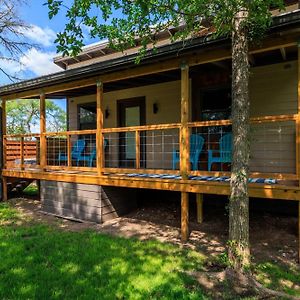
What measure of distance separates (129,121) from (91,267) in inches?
236

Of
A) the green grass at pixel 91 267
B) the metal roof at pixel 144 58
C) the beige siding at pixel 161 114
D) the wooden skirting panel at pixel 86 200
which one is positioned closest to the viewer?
the green grass at pixel 91 267

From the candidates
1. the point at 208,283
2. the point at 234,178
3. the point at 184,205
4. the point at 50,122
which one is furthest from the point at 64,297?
the point at 50,122

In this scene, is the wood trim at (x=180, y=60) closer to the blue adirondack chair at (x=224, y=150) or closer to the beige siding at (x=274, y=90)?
the blue adirondack chair at (x=224, y=150)

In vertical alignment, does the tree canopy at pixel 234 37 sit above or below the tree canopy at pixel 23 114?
below

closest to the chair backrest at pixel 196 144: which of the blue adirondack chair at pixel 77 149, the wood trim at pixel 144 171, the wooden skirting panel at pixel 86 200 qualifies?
the wood trim at pixel 144 171

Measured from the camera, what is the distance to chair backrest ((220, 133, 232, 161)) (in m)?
6.65

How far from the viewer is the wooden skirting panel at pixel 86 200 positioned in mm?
7363

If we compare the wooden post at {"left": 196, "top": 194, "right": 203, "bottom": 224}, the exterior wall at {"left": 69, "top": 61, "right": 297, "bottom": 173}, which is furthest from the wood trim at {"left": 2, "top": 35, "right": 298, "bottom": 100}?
the wooden post at {"left": 196, "top": 194, "right": 203, "bottom": 224}

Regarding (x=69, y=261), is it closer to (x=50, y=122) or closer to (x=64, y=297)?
(x=64, y=297)

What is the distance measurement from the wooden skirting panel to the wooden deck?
18 cm

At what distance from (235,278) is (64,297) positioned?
83.0 inches

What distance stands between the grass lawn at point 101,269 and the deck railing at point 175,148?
159 cm

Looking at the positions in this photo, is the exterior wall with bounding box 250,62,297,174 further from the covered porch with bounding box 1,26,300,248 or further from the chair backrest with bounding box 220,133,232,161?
the chair backrest with bounding box 220,133,232,161

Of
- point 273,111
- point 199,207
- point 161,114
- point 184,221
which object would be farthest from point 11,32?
point 184,221
